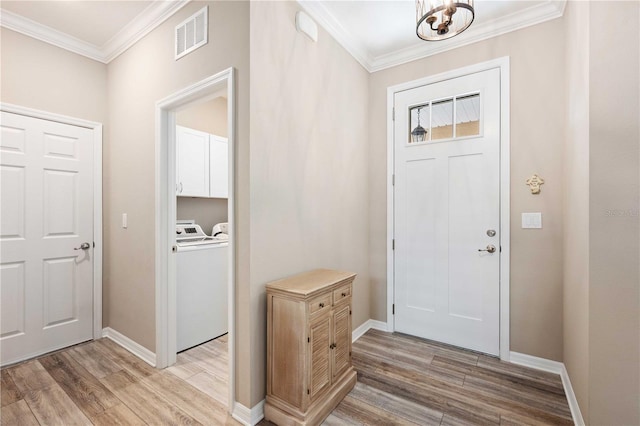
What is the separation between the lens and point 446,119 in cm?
271

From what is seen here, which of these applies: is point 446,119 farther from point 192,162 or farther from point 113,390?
point 113,390

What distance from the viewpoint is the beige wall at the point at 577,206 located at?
5.01 feet

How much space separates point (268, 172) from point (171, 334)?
5.29 ft

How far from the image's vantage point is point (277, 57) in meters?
1.92

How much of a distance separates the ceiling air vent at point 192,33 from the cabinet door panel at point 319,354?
204 cm

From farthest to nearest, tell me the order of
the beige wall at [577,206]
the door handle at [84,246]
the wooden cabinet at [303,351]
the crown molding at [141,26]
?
the door handle at [84,246] → the crown molding at [141,26] → the wooden cabinet at [303,351] → the beige wall at [577,206]

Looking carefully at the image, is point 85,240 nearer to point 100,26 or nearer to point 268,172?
point 100,26

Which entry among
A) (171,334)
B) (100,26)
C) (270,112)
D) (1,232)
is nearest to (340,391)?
(171,334)

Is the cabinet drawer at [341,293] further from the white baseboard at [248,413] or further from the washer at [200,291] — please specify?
the washer at [200,291]

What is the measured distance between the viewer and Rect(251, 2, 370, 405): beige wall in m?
1.79

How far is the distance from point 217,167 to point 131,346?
6.52ft

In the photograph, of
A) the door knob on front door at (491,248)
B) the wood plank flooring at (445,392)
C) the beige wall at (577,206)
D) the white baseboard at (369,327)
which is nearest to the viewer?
the beige wall at (577,206)

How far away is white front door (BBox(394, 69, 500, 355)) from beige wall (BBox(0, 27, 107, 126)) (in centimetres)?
304

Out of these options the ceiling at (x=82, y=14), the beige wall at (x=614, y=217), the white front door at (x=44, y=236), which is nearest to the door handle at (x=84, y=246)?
the white front door at (x=44, y=236)
